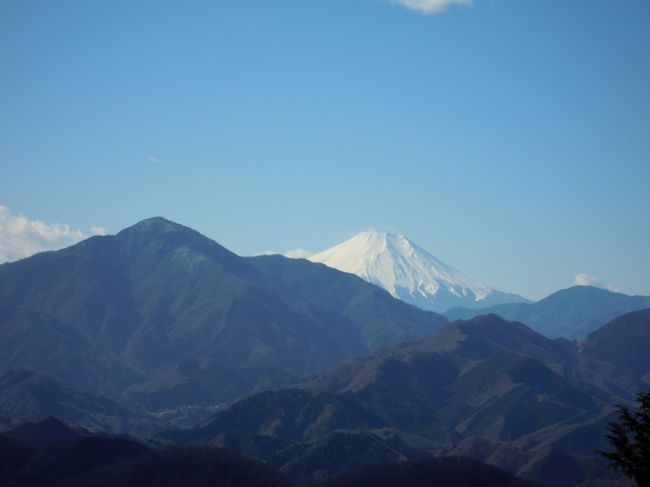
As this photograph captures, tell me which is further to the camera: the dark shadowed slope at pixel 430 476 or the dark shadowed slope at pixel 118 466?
the dark shadowed slope at pixel 430 476

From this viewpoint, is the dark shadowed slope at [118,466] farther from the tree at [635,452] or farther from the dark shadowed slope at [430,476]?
the tree at [635,452]

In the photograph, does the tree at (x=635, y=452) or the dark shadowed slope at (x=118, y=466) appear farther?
→ the dark shadowed slope at (x=118, y=466)

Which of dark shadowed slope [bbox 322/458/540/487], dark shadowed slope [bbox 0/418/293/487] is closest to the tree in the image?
dark shadowed slope [bbox 0/418/293/487]

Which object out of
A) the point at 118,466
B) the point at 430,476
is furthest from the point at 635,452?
the point at 430,476

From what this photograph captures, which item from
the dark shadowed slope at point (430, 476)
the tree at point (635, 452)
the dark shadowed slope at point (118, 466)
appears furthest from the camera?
the dark shadowed slope at point (430, 476)

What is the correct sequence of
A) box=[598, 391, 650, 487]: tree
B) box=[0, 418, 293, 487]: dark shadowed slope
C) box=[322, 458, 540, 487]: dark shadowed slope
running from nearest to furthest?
1. box=[598, 391, 650, 487]: tree
2. box=[0, 418, 293, 487]: dark shadowed slope
3. box=[322, 458, 540, 487]: dark shadowed slope

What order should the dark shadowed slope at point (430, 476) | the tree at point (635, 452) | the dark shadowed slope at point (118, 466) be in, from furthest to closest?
the dark shadowed slope at point (430, 476)
the dark shadowed slope at point (118, 466)
the tree at point (635, 452)

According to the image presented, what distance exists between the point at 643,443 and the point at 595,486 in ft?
455

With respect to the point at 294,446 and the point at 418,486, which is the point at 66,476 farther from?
the point at 294,446

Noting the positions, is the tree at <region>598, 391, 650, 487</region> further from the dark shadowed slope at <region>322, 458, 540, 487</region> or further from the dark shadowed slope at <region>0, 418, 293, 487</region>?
the dark shadowed slope at <region>322, 458, 540, 487</region>

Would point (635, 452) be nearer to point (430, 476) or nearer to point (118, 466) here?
point (118, 466)

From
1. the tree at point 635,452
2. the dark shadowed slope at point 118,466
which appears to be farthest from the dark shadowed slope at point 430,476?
the tree at point 635,452

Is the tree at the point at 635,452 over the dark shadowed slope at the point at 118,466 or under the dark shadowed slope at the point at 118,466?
over

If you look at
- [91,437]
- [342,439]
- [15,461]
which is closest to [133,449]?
[91,437]
